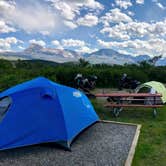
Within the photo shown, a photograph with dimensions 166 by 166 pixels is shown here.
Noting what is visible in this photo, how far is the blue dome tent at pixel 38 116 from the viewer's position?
4516 millimetres

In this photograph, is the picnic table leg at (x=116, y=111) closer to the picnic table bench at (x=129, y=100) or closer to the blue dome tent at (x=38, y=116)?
the picnic table bench at (x=129, y=100)

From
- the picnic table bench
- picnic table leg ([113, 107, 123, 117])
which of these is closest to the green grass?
picnic table leg ([113, 107, 123, 117])

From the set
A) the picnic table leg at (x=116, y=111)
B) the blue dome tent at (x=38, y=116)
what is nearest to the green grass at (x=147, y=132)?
the picnic table leg at (x=116, y=111)

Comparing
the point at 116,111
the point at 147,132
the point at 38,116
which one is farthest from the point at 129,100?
the point at 38,116

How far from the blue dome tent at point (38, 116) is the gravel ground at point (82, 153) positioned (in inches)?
8.3

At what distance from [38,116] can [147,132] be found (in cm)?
281

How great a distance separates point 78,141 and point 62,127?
2.15 ft

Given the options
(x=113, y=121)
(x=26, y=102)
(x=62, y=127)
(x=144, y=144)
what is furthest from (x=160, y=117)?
(x=26, y=102)

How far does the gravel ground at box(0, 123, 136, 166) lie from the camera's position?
4.13 m

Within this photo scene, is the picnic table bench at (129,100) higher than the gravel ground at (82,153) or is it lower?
higher

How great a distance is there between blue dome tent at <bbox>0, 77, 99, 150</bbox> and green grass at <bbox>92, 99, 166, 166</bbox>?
1389 millimetres

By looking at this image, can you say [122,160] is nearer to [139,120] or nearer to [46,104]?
[46,104]

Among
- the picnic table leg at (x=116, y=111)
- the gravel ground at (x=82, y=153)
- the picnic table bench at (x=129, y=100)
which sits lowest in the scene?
the gravel ground at (x=82, y=153)

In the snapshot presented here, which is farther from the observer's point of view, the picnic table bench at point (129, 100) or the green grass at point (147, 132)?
the picnic table bench at point (129, 100)
